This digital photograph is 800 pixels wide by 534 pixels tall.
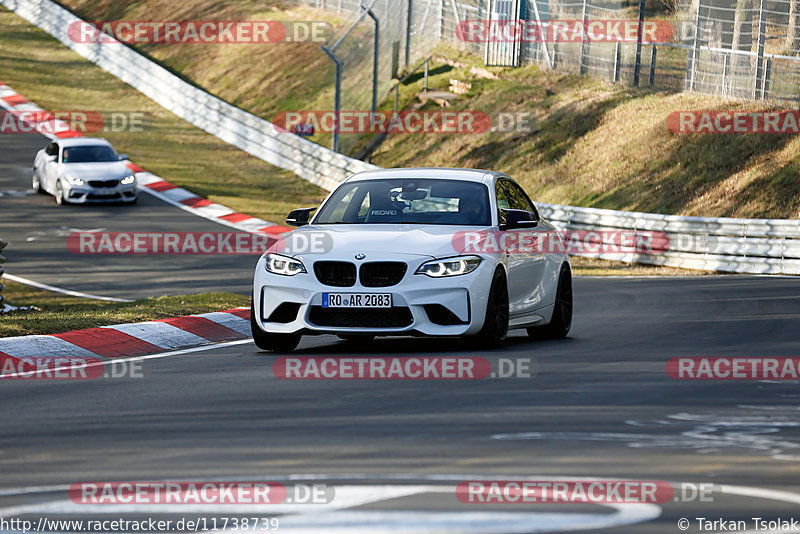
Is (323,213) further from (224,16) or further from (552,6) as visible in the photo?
(224,16)

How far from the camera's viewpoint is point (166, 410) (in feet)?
26.5

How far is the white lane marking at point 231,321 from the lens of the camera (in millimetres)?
13547

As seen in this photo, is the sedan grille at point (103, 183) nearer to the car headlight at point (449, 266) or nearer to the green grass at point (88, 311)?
the green grass at point (88, 311)

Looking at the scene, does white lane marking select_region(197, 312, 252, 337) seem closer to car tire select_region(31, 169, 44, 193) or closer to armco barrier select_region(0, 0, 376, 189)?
armco barrier select_region(0, 0, 376, 189)

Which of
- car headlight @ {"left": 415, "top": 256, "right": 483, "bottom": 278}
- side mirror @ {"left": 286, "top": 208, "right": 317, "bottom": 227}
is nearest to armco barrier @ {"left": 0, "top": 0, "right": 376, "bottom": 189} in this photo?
side mirror @ {"left": 286, "top": 208, "right": 317, "bottom": 227}

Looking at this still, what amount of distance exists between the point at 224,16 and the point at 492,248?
43.3 metres

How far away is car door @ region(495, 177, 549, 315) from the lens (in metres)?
11.5

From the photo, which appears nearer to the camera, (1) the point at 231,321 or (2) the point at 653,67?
(1) the point at 231,321

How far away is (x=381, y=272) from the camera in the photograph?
34.8 feet

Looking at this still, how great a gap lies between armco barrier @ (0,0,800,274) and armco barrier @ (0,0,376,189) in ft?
0.08

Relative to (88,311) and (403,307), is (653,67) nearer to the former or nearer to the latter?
(88,311)

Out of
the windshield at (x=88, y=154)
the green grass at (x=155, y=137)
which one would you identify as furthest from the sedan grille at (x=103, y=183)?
the green grass at (x=155, y=137)

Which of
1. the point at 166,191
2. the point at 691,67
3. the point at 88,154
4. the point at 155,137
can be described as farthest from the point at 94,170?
the point at 691,67

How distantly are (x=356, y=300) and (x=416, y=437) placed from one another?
3.58m
